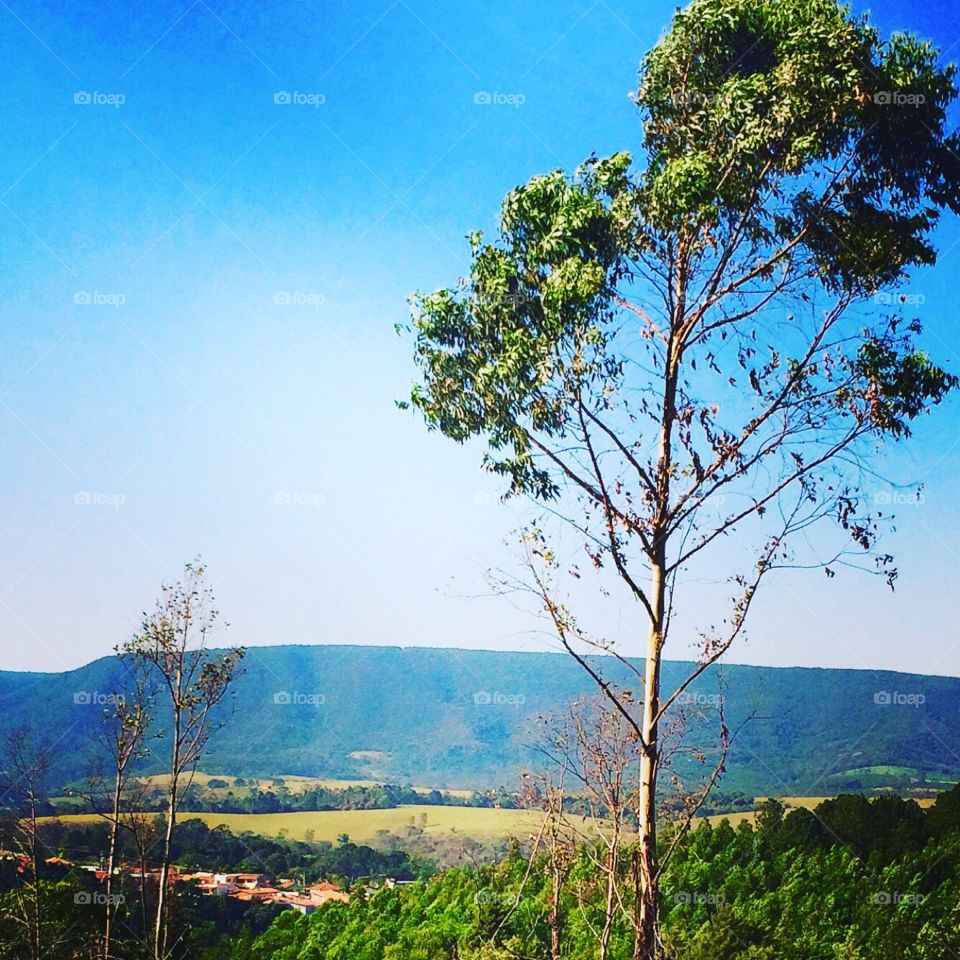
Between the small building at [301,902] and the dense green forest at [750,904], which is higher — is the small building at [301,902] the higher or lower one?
the lower one

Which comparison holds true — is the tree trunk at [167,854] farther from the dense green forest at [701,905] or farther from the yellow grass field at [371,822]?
the yellow grass field at [371,822]

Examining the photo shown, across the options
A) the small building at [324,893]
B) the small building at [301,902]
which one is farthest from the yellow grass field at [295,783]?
the small building at [301,902]

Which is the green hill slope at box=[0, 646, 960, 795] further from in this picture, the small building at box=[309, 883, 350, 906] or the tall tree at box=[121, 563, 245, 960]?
the tall tree at box=[121, 563, 245, 960]

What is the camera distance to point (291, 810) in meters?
65.3

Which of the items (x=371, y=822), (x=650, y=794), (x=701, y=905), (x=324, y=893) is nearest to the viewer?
(x=650, y=794)

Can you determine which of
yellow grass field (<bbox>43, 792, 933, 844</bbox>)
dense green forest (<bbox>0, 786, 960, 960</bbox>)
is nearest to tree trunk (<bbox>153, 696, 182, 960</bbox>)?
dense green forest (<bbox>0, 786, 960, 960</bbox>)

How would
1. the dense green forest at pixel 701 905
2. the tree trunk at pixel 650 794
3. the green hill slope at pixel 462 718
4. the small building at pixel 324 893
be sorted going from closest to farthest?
1. the tree trunk at pixel 650 794
2. the dense green forest at pixel 701 905
3. the small building at pixel 324 893
4. the green hill slope at pixel 462 718

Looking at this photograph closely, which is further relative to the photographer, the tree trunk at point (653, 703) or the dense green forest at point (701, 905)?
the dense green forest at point (701, 905)

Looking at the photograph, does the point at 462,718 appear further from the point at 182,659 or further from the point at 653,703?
the point at 653,703

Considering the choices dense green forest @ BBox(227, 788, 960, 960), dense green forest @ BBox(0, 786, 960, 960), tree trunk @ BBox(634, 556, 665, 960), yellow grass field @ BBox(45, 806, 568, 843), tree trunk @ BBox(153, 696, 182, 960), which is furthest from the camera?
yellow grass field @ BBox(45, 806, 568, 843)

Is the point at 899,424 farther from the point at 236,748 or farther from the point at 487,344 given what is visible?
the point at 236,748

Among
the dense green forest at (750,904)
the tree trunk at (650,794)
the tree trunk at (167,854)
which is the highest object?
the tree trunk at (650,794)

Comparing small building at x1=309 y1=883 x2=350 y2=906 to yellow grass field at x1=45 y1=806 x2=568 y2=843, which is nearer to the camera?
small building at x1=309 y1=883 x2=350 y2=906

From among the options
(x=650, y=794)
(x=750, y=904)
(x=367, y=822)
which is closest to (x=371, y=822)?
(x=367, y=822)
